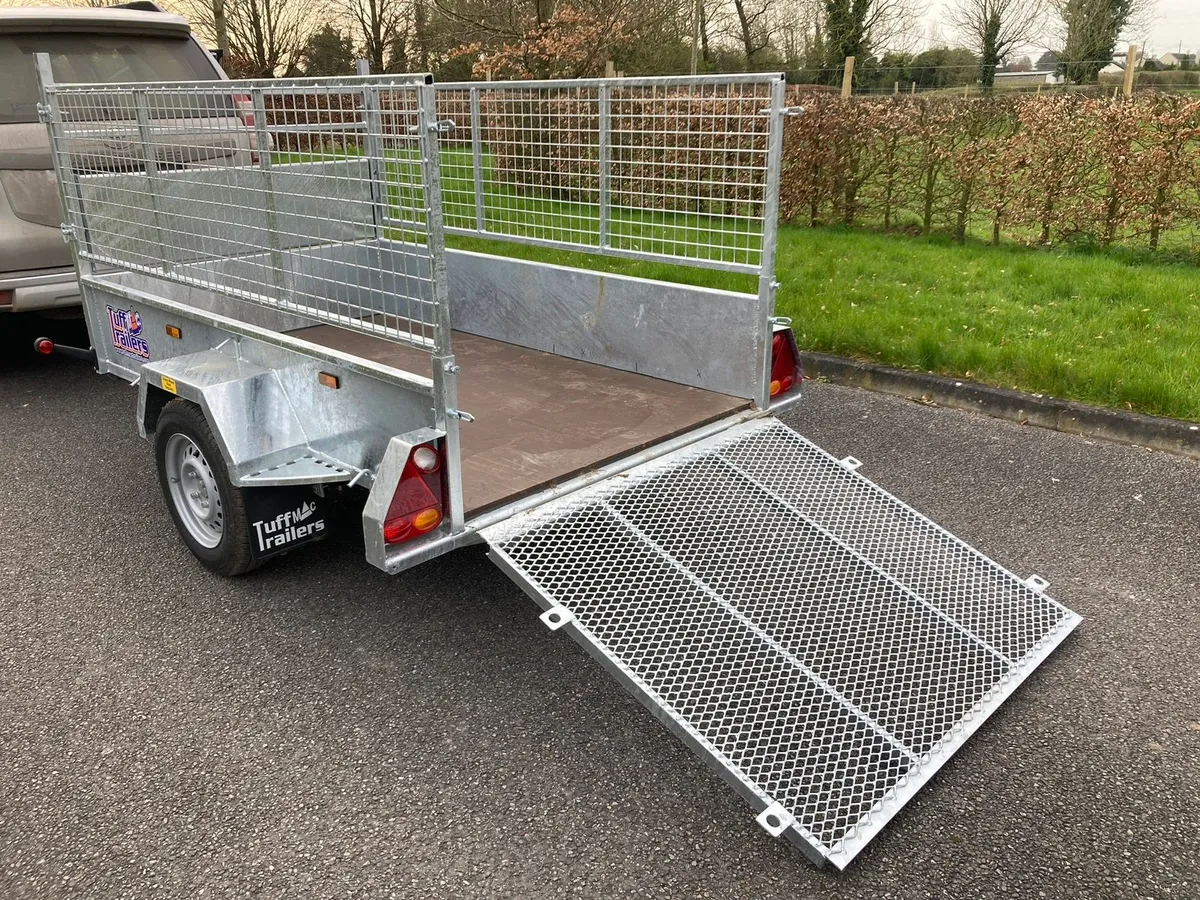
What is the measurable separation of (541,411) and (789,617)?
4.85 ft

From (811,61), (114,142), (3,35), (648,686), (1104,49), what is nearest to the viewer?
(648,686)

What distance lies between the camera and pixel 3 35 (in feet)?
18.9

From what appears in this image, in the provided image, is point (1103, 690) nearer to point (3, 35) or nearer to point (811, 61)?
point (3, 35)

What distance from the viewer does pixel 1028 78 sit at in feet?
95.5

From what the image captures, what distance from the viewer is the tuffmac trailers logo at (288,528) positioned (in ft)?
12.1

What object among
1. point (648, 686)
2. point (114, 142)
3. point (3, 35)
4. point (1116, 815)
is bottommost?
point (1116, 815)

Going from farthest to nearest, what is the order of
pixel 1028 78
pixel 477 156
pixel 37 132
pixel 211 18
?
pixel 1028 78, pixel 211 18, pixel 37 132, pixel 477 156

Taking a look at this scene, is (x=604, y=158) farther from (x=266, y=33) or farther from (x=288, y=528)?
(x=266, y=33)

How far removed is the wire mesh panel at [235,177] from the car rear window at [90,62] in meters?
1.62

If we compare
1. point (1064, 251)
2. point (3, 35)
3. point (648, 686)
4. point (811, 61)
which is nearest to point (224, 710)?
point (648, 686)

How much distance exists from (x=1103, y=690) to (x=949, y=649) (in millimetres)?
550

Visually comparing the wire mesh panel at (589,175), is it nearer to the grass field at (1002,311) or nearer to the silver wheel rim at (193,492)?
the grass field at (1002,311)

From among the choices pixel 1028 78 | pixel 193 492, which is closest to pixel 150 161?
pixel 193 492

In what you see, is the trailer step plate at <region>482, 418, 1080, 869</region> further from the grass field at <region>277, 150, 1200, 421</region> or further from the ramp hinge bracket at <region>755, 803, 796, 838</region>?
the grass field at <region>277, 150, 1200, 421</region>
